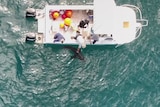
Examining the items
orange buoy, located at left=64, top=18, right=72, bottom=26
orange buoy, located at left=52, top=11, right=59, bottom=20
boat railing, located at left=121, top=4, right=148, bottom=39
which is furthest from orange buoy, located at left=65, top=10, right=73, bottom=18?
boat railing, located at left=121, top=4, right=148, bottom=39

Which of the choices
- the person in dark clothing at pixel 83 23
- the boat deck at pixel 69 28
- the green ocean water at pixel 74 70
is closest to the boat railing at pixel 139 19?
the green ocean water at pixel 74 70

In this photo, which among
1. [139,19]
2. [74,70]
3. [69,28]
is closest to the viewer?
[69,28]

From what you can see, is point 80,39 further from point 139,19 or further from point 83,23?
point 139,19

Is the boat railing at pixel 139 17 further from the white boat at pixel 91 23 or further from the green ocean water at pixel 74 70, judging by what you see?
the white boat at pixel 91 23

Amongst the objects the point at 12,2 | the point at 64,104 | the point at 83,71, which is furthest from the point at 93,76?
the point at 12,2

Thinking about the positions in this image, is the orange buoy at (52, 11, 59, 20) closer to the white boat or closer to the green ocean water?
the white boat

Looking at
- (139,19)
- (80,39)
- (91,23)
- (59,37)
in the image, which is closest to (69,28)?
(59,37)
